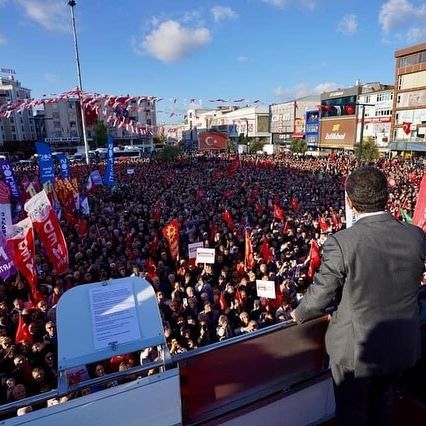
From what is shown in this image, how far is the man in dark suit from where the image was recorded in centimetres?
190

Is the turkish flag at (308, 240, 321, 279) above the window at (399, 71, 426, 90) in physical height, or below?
below

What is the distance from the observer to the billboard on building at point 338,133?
56.5m

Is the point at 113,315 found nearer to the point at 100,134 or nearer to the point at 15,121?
A: the point at 100,134

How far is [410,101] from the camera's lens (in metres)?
44.9

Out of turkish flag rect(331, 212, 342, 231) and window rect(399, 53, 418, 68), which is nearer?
turkish flag rect(331, 212, 342, 231)

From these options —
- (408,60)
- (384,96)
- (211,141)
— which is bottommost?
(211,141)

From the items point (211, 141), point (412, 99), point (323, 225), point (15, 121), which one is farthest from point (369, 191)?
point (15, 121)

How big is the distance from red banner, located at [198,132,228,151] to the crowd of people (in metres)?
50.0

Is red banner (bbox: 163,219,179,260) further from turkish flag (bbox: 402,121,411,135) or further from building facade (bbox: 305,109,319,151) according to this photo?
building facade (bbox: 305,109,319,151)

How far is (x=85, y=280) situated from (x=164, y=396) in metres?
6.13

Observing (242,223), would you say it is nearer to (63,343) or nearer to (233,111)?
(63,343)

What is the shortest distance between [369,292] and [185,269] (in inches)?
255

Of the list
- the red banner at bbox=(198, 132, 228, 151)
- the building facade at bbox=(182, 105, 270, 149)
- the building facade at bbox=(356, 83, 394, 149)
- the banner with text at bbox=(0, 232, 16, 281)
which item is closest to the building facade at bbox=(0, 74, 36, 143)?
the red banner at bbox=(198, 132, 228, 151)

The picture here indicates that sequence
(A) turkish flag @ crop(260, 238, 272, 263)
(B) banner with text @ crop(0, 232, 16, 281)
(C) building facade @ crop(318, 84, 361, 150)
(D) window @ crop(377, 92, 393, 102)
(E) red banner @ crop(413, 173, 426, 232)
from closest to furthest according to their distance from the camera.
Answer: (E) red banner @ crop(413, 173, 426, 232) < (B) banner with text @ crop(0, 232, 16, 281) < (A) turkish flag @ crop(260, 238, 272, 263) < (D) window @ crop(377, 92, 393, 102) < (C) building facade @ crop(318, 84, 361, 150)
